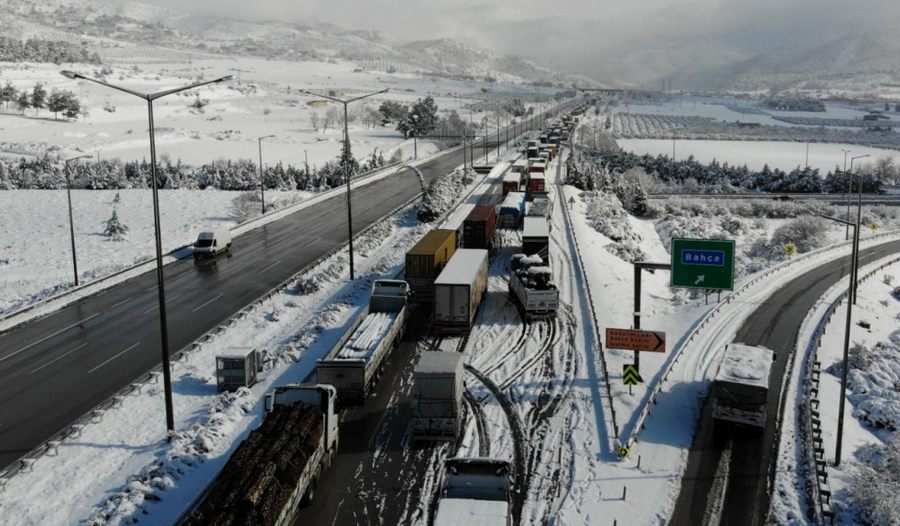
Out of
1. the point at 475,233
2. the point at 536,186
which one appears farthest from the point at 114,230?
the point at 536,186

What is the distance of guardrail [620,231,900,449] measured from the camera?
86.2ft

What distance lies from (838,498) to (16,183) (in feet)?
294

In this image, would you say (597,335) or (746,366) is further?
(597,335)

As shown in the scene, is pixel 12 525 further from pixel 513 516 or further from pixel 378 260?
pixel 378 260

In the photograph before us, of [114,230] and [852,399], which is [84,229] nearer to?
[114,230]

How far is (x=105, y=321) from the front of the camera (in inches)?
1495

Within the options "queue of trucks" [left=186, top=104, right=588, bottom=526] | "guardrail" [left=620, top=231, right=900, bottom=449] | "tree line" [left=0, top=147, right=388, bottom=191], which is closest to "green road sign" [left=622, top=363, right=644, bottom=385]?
"guardrail" [left=620, top=231, right=900, bottom=449]

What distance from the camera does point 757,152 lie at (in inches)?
6403

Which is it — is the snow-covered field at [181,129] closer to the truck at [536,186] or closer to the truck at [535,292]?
the truck at [536,186]

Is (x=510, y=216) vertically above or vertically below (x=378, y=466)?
above

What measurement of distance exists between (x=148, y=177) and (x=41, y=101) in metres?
74.4

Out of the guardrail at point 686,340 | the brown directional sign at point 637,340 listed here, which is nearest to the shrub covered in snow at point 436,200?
the guardrail at point 686,340

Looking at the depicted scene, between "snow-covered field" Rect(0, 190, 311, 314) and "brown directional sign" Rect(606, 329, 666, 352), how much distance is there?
34.1 meters

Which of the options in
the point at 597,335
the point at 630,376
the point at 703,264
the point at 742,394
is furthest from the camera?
the point at 597,335
